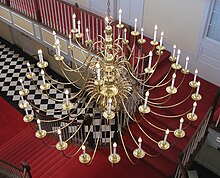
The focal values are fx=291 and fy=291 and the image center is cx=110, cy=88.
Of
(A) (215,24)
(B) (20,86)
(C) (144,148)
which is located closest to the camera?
(C) (144,148)

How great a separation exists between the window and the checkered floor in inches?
146

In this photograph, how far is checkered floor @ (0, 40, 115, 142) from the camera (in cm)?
914

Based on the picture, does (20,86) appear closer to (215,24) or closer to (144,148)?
(144,148)

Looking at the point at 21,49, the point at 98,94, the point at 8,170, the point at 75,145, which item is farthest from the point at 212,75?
the point at 21,49

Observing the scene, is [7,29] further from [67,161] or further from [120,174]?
[120,174]

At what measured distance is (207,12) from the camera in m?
6.49

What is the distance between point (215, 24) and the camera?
21.6 ft

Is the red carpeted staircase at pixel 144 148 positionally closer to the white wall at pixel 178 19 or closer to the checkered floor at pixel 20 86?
the white wall at pixel 178 19

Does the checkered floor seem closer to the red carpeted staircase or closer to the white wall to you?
the red carpeted staircase

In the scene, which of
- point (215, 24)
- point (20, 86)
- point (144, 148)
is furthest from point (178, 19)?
point (20, 86)

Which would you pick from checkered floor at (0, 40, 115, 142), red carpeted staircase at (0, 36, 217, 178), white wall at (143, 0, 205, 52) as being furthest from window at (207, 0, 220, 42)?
checkered floor at (0, 40, 115, 142)

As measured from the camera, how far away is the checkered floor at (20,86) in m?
9.14

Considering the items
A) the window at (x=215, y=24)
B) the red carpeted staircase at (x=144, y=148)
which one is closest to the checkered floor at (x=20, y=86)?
the red carpeted staircase at (x=144, y=148)

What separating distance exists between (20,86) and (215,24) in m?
6.51
